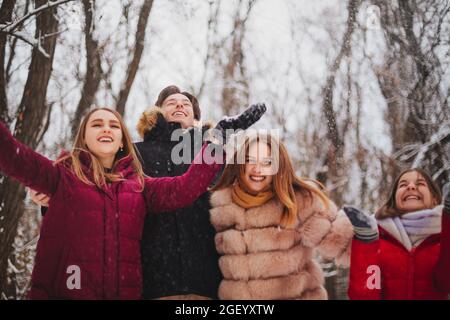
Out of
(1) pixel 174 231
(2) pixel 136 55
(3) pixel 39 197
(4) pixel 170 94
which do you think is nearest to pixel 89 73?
(2) pixel 136 55

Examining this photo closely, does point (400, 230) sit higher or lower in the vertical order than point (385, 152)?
lower

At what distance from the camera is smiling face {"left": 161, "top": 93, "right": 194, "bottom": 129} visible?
8.29ft

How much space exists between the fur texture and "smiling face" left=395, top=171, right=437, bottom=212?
39 cm

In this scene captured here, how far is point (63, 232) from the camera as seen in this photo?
2.07m

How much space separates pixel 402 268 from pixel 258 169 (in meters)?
0.83

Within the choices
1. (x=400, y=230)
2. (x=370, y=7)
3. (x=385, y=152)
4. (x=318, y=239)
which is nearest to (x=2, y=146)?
(x=318, y=239)

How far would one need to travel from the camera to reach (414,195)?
2504 mm

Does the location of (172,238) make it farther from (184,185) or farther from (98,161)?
(98,161)

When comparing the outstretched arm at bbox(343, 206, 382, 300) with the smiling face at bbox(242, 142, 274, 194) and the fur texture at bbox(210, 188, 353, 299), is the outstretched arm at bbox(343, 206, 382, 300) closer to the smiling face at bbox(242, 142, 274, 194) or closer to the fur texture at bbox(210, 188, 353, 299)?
the fur texture at bbox(210, 188, 353, 299)

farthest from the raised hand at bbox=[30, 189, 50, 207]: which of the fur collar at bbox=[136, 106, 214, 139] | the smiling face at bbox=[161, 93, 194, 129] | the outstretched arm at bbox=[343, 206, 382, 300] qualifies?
the outstretched arm at bbox=[343, 206, 382, 300]

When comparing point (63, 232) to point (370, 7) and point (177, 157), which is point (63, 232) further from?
point (370, 7)

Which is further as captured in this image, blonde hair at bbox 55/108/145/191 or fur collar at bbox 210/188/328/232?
fur collar at bbox 210/188/328/232

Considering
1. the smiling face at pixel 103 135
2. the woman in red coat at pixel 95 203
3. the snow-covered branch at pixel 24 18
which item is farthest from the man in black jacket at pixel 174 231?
the snow-covered branch at pixel 24 18
